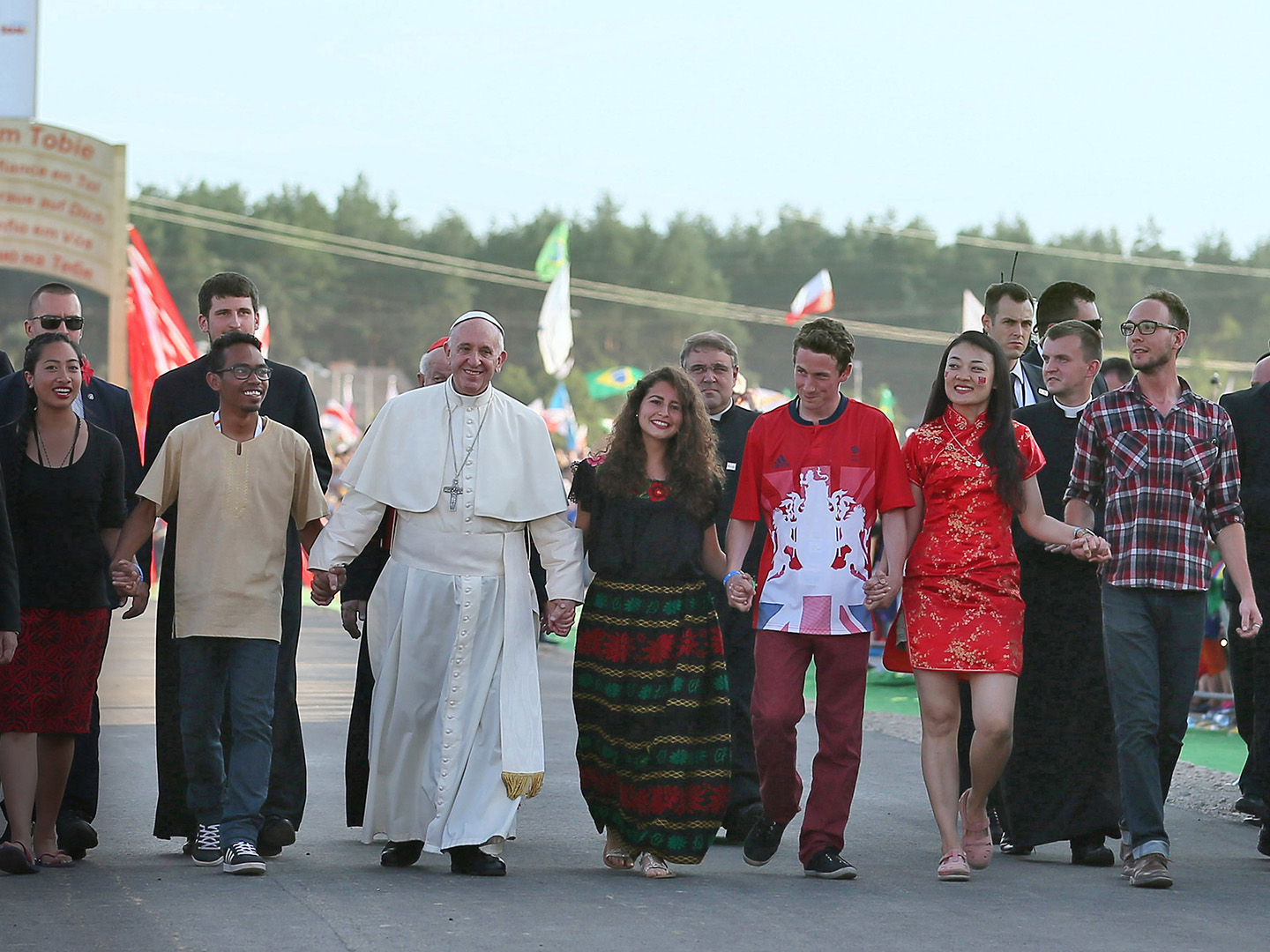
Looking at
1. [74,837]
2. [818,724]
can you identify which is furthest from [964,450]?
[74,837]

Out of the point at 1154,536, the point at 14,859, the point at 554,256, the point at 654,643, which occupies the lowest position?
the point at 14,859

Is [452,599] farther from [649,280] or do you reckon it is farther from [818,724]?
[649,280]

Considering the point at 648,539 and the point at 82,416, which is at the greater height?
the point at 82,416

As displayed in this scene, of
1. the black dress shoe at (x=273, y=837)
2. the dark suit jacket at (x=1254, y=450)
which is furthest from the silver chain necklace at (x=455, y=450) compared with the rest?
the dark suit jacket at (x=1254, y=450)

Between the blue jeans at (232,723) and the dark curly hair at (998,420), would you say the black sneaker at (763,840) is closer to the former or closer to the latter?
the dark curly hair at (998,420)

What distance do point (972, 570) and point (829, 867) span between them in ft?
4.03

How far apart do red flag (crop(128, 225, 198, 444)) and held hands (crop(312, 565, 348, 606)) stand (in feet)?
56.0

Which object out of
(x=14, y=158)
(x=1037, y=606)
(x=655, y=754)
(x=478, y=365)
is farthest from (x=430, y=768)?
(x=14, y=158)

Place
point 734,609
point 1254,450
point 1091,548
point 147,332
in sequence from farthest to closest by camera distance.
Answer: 1. point 147,332
2. point 734,609
3. point 1254,450
4. point 1091,548

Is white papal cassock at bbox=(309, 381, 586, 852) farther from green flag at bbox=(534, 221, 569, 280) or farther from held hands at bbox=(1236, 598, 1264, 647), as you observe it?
green flag at bbox=(534, 221, 569, 280)

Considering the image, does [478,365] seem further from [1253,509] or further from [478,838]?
[1253,509]

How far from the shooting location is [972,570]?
22.4ft

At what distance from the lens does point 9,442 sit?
6910 millimetres

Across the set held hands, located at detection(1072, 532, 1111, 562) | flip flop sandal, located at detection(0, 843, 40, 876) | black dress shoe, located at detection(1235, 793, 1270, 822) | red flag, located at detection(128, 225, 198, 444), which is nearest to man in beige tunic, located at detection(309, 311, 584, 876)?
flip flop sandal, located at detection(0, 843, 40, 876)
